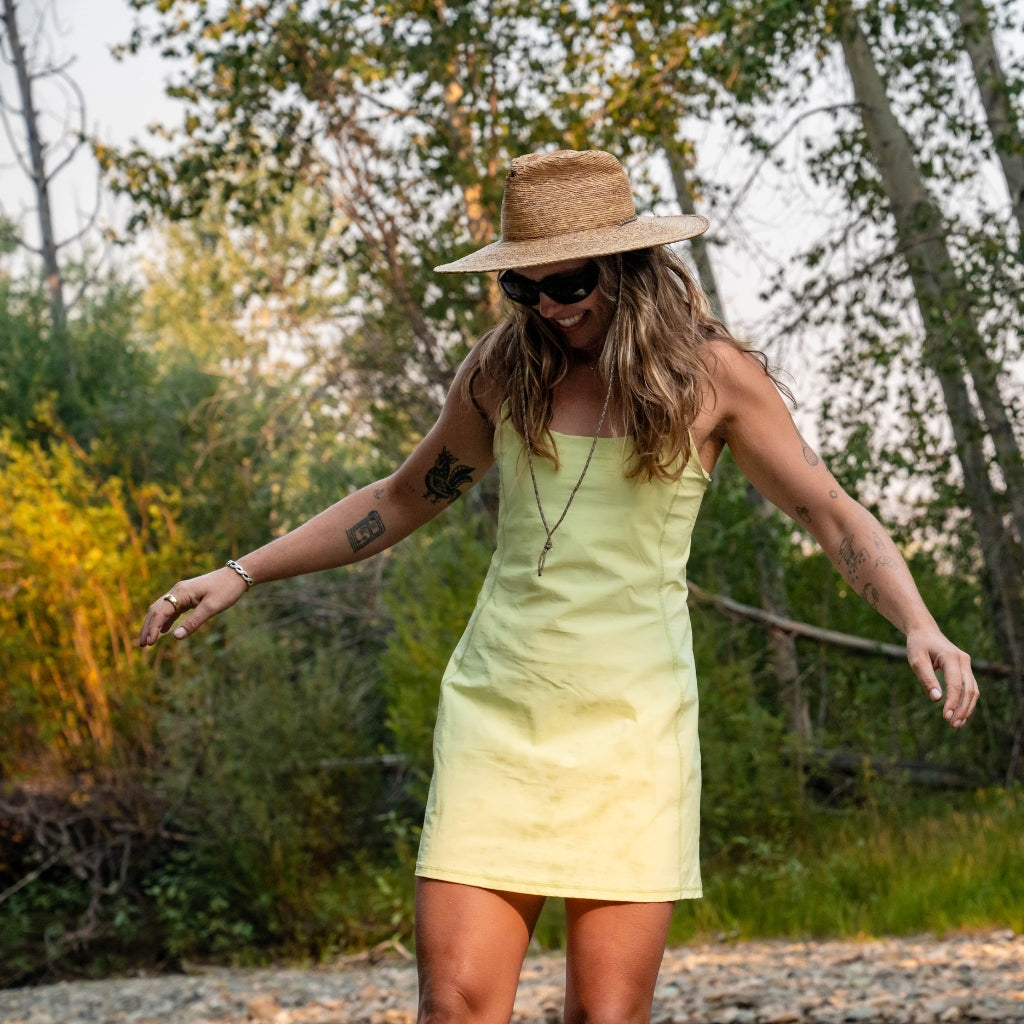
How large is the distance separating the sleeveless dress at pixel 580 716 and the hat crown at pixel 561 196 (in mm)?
403

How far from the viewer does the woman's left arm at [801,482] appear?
239cm

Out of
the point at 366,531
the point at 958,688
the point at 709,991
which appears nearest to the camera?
the point at 958,688

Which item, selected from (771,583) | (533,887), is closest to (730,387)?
(533,887)

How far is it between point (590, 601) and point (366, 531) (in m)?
0.62

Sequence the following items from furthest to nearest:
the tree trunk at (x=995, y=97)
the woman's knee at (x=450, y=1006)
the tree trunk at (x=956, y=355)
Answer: the tree trunk at (x=956, y=355)
the tree trunk at (x=995, y=97)
the woman's knee at (x=450, y=1006)

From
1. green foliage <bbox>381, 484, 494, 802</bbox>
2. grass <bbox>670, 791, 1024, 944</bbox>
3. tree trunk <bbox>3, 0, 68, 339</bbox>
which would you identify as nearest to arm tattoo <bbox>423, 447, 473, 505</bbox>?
grass <bbox>670, 791, 1024, 944</bbox>

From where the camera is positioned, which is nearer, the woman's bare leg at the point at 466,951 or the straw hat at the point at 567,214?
the woman's bare leg at the point at 466,951

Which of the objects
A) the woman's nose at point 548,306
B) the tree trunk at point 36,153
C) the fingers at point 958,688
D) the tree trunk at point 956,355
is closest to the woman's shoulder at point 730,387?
the woman's nose at point 548,306

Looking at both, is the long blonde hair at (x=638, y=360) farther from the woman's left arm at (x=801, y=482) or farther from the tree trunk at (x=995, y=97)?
the tree trunk at (x=995, y=97)

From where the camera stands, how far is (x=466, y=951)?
7.29ft

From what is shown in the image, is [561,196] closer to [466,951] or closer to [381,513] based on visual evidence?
[381,513]

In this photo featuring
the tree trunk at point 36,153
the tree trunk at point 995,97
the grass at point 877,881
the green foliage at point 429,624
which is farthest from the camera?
the tree trunk at point 36,153

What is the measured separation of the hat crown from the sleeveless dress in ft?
1.32

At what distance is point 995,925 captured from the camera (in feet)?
21.0
